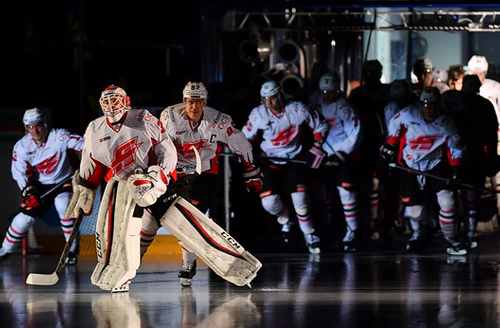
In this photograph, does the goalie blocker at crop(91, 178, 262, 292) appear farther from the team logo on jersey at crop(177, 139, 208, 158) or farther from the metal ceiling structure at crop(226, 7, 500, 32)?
the metal ceiling structure at crop(226, 7, 500, 32)

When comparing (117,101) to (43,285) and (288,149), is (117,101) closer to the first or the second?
(43,285)

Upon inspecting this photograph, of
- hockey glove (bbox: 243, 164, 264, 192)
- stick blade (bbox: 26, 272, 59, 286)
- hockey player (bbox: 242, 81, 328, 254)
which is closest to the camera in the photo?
stick blade (bbox: 26, 272, 59, 286)

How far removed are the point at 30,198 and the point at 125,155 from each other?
8.58ft

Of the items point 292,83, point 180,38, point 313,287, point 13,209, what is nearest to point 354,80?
point 292,83

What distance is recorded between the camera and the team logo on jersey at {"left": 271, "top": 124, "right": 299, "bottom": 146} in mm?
12117

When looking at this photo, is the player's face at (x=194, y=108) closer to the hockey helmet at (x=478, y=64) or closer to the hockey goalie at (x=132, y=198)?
the hockey goalie at (x=132, y=198)

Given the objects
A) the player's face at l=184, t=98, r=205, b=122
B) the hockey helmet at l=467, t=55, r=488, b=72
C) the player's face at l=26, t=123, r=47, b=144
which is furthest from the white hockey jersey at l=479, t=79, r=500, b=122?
the player's face at l=26, t=123, r=47, b=144

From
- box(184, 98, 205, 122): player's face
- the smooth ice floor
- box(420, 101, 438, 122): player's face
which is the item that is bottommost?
the smooth ice floor

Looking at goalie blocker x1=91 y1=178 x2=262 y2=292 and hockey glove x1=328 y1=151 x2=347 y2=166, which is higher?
hockey glove x1=328 y1=151 x2=347 y2=166

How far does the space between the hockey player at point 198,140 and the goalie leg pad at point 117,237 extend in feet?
2.36

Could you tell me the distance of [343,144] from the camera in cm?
1242

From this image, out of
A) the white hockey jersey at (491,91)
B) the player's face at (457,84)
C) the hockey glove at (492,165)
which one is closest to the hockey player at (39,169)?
the hockey glove at (492,165)

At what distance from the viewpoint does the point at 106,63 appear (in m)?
14.6

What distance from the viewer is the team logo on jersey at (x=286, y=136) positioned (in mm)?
12117
